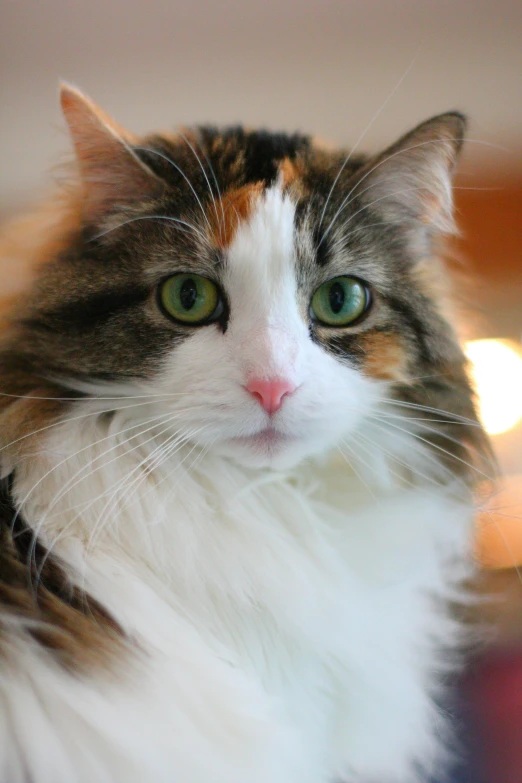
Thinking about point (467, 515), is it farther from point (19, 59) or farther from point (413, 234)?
point (19, 59)

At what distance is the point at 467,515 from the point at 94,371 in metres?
0.53

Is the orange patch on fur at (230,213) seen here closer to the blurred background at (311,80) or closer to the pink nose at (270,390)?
the pink nose at (270,390)

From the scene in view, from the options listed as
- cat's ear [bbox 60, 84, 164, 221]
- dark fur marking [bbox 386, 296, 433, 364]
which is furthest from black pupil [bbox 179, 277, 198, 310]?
dark fur marking [bbox 386, 296, 433, 364]

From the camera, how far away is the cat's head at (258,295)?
0.72 m

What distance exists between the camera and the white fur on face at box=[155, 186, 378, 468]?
689 millimetres

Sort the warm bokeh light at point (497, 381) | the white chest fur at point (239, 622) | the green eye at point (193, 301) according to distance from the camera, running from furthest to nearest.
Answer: the warm bokeh light at point (497, 381) < the green eye at point (193, 301) < the white chest fur at point (239, 622)

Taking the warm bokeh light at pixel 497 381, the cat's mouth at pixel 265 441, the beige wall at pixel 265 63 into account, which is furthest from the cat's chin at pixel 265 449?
the beige wall at pixel 265 63

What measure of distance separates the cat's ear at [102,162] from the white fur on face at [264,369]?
0.16 metres

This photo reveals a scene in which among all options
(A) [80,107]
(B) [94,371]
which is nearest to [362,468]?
(B) [94,371]

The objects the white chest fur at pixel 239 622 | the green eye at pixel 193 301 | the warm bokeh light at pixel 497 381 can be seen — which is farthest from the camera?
the warm bokeh light at pixel 497 381

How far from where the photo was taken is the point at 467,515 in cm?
88

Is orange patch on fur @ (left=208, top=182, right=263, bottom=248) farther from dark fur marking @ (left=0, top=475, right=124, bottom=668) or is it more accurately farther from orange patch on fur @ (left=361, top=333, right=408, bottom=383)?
dark fur marking @ (left=0, top=475, right=124, bottom=668)

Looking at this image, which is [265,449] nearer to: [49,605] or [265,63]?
[49,605]

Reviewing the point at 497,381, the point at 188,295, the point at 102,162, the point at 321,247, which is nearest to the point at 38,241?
the point at 102,162
